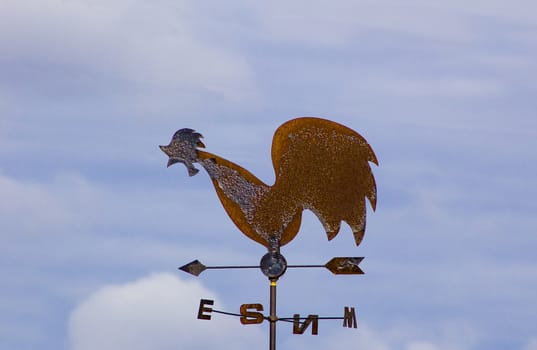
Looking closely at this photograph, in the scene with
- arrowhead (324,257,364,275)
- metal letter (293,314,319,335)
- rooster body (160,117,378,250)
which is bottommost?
metal letter (293,314,319,335)

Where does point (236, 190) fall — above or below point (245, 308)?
above

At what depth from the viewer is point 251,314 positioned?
1188cm

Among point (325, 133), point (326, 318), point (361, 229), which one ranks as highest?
point (325, 133)

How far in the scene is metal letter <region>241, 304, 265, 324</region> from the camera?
1184 cm

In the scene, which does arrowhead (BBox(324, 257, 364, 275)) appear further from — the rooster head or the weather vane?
the rooster head

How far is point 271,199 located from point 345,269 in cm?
107

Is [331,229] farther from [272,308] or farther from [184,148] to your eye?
[184,148]

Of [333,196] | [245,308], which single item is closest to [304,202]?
[333,196]

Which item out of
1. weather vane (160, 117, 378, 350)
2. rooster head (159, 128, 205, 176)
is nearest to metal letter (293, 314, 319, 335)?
weather vane (160, 117, 378, 350)

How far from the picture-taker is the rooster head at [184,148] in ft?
38.7

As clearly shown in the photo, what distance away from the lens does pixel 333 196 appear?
472 inches

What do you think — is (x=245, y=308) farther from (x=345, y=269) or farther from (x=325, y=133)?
(x=325, y=133)

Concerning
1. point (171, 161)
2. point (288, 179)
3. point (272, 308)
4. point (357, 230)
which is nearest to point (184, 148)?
point (171, 161)

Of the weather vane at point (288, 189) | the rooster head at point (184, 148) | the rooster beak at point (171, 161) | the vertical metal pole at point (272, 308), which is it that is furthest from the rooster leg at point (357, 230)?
the rooster beak at point (171, 161)
